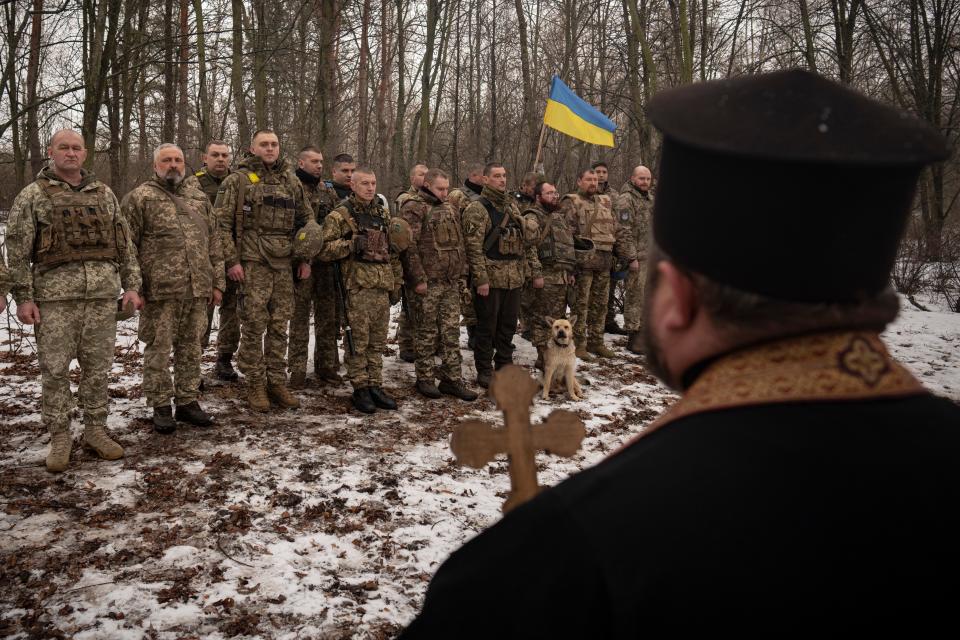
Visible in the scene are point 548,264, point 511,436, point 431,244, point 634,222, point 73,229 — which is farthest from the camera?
point 634,222

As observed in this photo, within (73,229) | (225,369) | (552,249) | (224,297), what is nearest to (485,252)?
(552,249)

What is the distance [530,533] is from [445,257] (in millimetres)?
5942

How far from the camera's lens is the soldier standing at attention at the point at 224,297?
6.52 metres

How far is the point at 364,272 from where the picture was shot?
19.8 feet

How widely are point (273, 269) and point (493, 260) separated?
2.44 metres

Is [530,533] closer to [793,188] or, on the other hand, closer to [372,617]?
[793,188]

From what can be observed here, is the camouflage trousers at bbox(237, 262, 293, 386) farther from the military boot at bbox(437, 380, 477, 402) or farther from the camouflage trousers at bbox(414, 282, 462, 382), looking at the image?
the military boot at bbox(437, 380, 477, 402)

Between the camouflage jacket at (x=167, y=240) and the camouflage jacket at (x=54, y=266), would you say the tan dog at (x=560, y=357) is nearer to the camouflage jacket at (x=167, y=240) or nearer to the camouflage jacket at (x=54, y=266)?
the camouflage jacket at (x=167, y=240)

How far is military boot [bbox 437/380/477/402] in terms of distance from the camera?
675 centimetres

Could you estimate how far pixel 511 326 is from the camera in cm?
748

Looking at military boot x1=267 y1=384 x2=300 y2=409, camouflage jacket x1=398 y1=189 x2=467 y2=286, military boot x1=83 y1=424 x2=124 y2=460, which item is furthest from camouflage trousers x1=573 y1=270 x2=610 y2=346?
military boot x1=83 y1=424 x2=124 y2=460

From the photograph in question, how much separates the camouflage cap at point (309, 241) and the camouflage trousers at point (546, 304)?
320 centimetres

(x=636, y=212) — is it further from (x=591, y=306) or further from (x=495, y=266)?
(x=495, y=266)

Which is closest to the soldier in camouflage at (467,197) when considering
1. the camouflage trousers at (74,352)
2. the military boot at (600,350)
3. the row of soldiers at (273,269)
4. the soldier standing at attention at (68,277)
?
the row of soldiers at (273,269)
